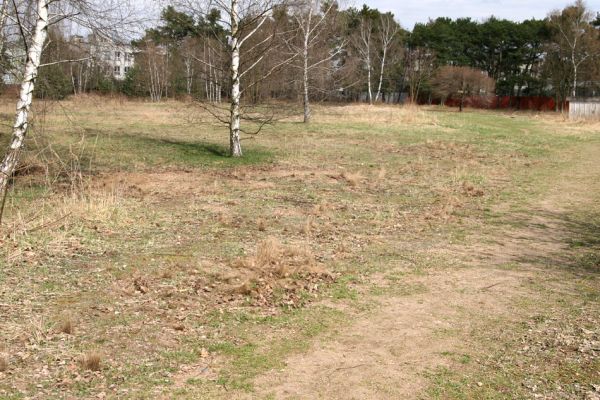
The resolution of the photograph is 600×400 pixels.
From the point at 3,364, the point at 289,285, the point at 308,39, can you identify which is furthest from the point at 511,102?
the point at 3,364

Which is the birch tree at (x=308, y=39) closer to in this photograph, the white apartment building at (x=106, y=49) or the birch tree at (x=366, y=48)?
the white apartment building at (x=106, y=49)

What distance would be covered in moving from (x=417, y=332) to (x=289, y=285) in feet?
5.05

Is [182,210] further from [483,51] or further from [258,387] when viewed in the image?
[483,51]

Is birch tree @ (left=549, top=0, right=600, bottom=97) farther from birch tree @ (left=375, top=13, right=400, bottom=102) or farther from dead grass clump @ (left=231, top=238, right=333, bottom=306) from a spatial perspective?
dead grass clump @ (left=231, top=238, right=333, bottom=306)

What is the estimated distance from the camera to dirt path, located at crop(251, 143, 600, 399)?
4238 mm

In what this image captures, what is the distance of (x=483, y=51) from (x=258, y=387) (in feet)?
218

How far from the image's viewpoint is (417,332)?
5242mm

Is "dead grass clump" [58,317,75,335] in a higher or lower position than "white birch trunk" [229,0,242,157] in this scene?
lower

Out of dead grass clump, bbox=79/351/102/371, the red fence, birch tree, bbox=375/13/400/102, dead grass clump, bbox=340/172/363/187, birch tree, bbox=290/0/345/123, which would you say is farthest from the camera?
the red fence

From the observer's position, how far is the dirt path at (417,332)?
13.9ft

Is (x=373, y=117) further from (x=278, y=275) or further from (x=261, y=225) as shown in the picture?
(x=278, y=275)

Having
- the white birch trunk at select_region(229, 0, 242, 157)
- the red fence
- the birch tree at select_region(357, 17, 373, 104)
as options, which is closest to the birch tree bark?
the birch tree at select_region(357, 17, 373, 104)

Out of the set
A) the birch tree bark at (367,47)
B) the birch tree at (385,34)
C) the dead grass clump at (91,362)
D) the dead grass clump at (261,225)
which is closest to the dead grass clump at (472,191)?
the dead grass clump at (261,225)

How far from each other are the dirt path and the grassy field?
0.02 m
